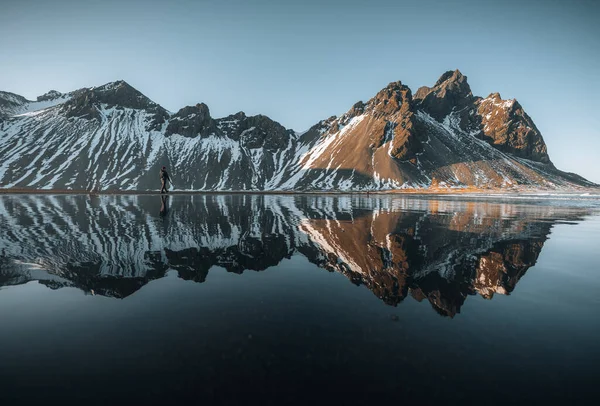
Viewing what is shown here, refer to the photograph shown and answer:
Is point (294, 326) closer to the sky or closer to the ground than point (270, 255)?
closer to the sky

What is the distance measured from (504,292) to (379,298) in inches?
175

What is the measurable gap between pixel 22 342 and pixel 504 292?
13.2 metres

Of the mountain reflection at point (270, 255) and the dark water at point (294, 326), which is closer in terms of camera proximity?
the dark water at point (294, 326)

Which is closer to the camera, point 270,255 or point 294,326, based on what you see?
point 294,326

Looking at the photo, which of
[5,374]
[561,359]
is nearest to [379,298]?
[561,359]

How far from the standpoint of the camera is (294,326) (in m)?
6.98

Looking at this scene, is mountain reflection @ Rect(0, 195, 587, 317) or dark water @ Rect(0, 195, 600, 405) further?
mountain reflection @ Rect(0, 195, 587, 317)

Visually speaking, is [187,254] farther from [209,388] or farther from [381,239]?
[381,239]

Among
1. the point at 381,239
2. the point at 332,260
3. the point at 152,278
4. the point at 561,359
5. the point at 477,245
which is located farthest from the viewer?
→ the point at 381,239

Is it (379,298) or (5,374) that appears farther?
(379,298)

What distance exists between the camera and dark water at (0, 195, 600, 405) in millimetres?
4828

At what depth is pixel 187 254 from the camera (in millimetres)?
13773

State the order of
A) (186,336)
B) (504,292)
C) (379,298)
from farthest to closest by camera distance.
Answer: (504,292) → (379,298) → (186,336)

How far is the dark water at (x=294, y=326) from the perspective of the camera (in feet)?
15.8
